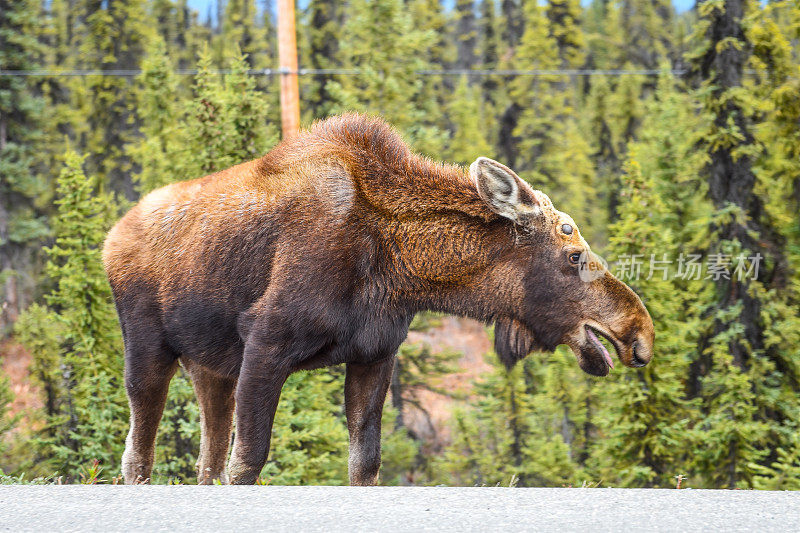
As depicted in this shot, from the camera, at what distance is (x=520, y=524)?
13.5 feet

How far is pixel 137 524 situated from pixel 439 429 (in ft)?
84.7

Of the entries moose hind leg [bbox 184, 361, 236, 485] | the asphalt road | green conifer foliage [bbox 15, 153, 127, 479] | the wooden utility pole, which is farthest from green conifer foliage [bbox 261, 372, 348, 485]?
the asphalt road

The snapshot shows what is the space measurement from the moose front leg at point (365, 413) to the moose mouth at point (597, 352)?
1.37m

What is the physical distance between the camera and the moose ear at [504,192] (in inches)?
229

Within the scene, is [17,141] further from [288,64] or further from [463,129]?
[288,64]

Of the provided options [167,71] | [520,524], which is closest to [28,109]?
[167,71]

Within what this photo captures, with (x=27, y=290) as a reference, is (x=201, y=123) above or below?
above

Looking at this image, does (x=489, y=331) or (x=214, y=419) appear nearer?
(x=214, y=419)

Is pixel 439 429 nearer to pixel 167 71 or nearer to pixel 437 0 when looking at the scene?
Result: pixel 167 71

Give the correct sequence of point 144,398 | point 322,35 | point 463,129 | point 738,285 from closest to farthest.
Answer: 1. point 144,398
2. point 738,285
3. point 322,35
4. point 463,129

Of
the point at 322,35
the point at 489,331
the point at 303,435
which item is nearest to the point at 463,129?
the point at 322,35

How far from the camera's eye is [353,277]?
5.66 meters

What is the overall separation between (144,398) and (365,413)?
1.72 m

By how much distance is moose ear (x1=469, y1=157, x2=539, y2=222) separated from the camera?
5805 millimetres
